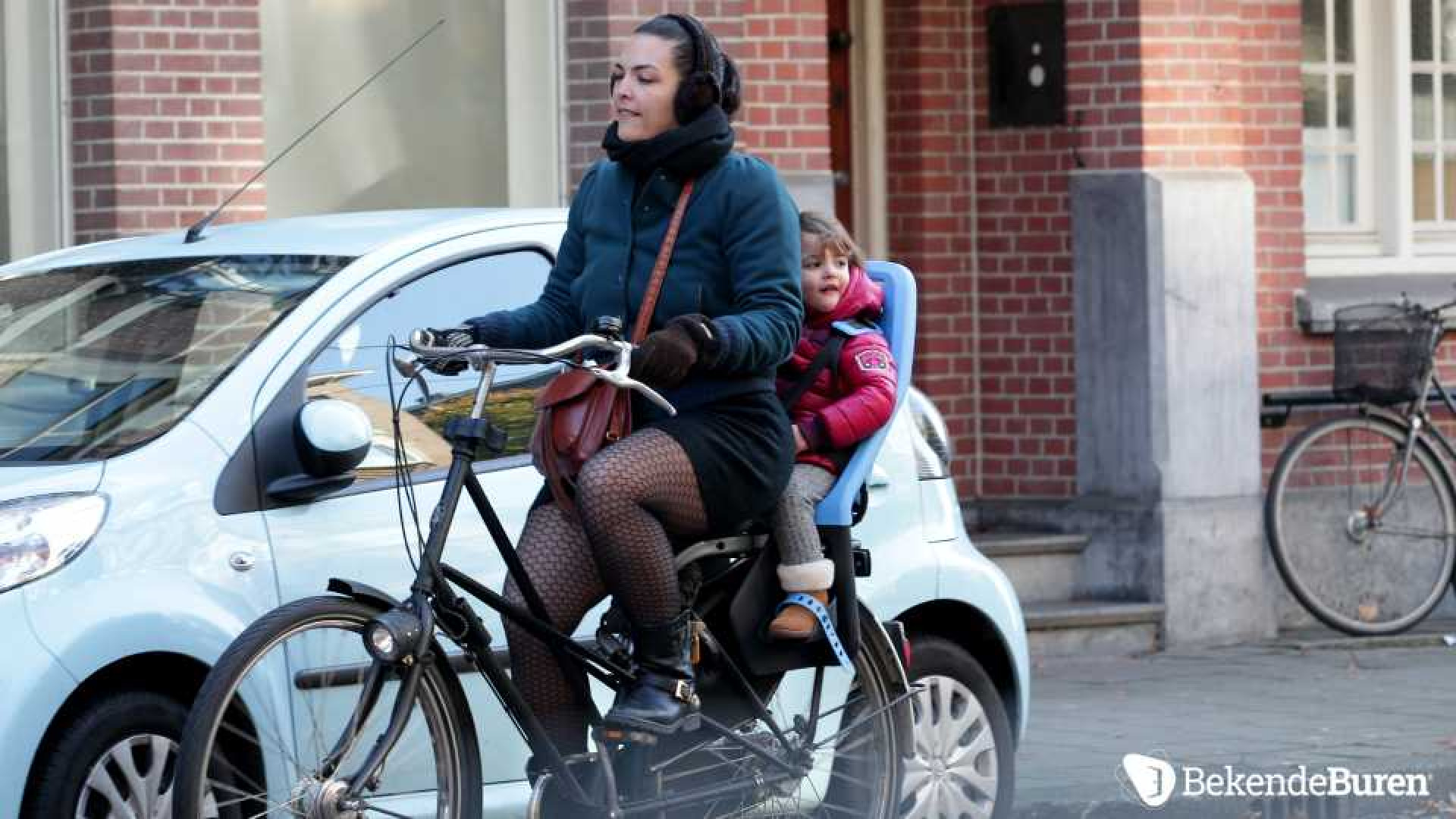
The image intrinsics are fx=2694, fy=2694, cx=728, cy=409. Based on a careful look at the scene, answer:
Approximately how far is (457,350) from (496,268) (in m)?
1.35

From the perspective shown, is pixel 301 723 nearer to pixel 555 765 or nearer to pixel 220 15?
pixel 555 765

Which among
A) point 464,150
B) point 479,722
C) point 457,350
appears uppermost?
point 464,150

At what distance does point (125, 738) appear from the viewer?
5418 millimetres

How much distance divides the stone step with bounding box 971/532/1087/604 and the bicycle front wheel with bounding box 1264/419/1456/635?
0.96m

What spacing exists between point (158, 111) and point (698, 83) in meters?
5.16

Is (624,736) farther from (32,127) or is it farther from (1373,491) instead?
(1373,491)

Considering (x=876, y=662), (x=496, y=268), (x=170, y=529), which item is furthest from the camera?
(x=496, y=268)

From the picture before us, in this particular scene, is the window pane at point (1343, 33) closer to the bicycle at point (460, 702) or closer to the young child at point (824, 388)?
the young child at point (824, 388)

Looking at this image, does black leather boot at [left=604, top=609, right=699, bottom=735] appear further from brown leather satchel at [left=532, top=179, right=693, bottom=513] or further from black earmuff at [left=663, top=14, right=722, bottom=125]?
black earmuff at [left=663, top=14, right=722, bottom=125]

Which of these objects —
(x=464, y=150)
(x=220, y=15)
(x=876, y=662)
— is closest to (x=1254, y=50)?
(x=464, y=150)

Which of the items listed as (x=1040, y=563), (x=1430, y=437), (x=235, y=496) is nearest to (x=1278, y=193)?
(x=1430, y=437)

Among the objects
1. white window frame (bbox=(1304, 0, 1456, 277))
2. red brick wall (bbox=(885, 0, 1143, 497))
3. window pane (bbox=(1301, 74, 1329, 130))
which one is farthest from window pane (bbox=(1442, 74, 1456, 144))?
red brick wall (bbox=(885, 0, 1143, 497))

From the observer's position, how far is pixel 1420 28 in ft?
43.1

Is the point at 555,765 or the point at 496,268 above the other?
the point at 496,268
